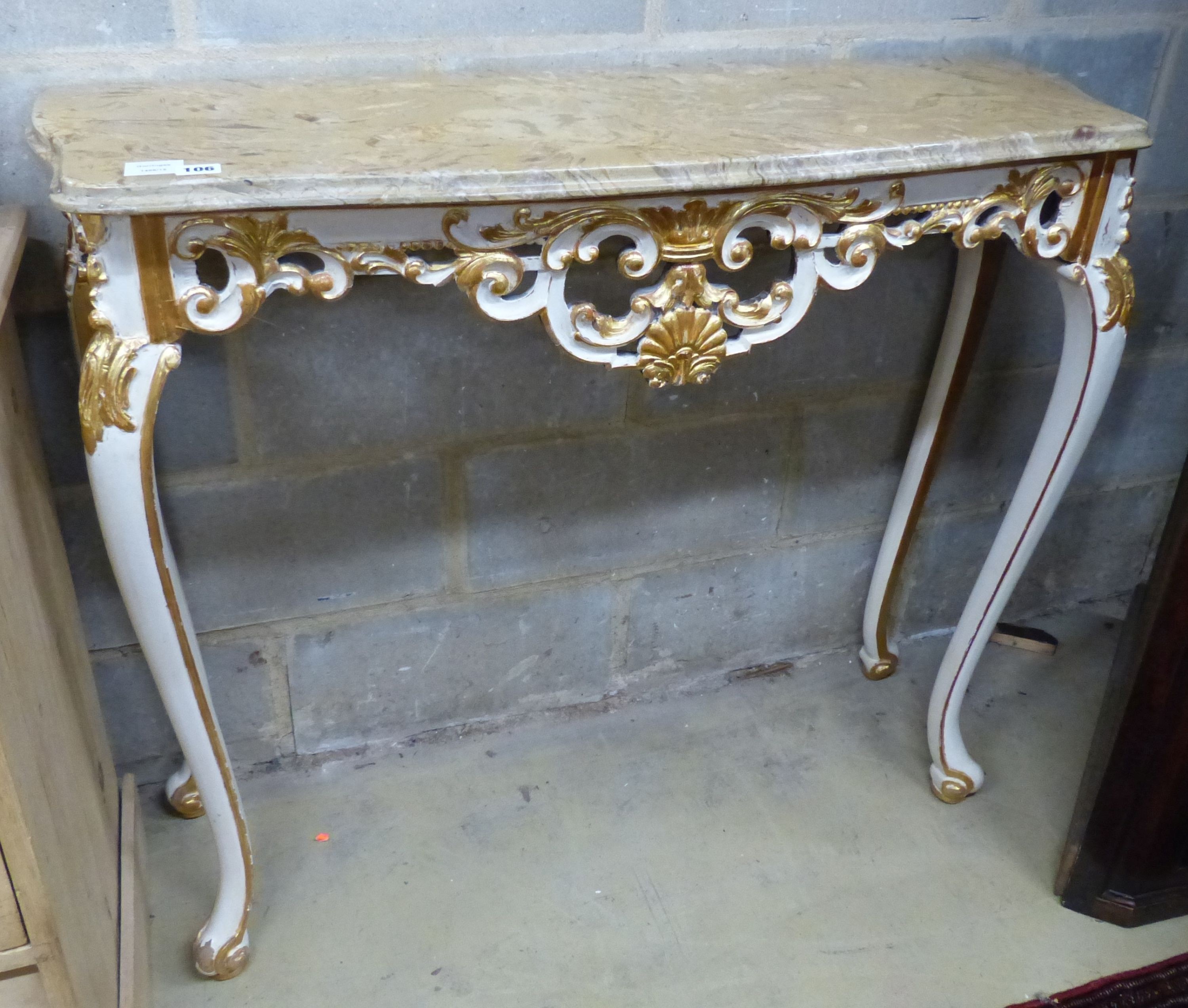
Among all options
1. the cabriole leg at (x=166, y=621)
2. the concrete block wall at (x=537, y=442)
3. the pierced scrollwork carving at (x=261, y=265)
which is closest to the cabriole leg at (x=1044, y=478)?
the concrete block wall at (x=537, y=442)

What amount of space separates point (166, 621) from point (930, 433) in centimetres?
93

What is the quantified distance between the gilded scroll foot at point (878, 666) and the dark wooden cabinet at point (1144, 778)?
336 millimetres

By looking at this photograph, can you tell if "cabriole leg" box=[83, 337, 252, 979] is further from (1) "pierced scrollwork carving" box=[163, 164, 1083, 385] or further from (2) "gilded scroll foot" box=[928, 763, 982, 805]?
(2) "gilded scroll foot" box=[928, 763, 982, 805]

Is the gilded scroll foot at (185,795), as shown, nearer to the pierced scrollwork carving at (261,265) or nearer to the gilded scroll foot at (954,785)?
the pierced scrollwork carving at (261,265)

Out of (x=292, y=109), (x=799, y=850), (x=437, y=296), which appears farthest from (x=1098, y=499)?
(x=292, y=109)

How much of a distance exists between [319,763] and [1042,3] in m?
1.23

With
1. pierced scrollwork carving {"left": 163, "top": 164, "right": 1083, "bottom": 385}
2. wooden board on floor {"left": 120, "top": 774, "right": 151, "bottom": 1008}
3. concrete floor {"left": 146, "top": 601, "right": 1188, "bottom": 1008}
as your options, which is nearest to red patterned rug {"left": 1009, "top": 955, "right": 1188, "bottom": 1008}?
concrete floor {"left": 146, "top": 601, "right": 1188, "bottom": 1008}

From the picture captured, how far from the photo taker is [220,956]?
113 centimetres

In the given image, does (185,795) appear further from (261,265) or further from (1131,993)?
(1131,993)

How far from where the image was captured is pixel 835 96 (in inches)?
40.3

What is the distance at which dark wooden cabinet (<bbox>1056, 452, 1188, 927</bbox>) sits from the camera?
3.56 feet

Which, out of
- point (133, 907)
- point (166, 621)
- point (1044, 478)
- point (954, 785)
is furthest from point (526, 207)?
point (954, 785)

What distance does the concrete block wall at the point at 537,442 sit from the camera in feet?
3.45

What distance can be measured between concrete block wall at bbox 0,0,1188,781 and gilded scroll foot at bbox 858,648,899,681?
0.22 feet
